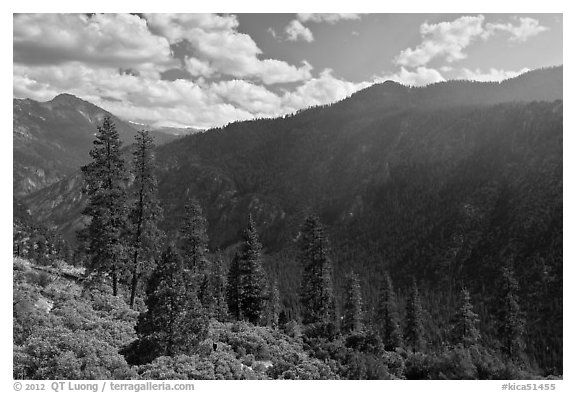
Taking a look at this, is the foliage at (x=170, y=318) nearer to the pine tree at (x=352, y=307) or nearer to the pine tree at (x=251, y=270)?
the pine tree at (x=251, y=270)

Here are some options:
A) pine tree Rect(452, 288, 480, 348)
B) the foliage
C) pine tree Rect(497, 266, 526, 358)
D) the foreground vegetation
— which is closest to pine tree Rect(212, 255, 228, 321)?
the foreground vegetation

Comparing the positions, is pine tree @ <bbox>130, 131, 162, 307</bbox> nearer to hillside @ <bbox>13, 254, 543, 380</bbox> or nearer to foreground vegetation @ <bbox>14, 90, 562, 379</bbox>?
foreground vegetation @ <bbox>14, 90, 562, 379</bbox>

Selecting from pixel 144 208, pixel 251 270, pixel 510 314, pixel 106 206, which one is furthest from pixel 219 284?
pixel 106 206

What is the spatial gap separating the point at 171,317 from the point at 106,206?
12.0m

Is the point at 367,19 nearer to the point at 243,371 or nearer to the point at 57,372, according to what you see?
the point at 243,371

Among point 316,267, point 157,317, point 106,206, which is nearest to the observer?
point 157,317

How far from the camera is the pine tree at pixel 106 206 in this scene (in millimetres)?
29141

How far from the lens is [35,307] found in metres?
21.9

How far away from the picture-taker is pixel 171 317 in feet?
68.3

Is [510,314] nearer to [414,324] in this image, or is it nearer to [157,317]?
[414,324]

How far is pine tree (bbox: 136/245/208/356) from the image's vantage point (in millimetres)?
20562

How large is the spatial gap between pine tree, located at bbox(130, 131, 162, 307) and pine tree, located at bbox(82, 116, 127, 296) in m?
0.87

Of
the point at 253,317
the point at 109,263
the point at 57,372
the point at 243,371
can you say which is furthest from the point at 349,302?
the point at 57,372
